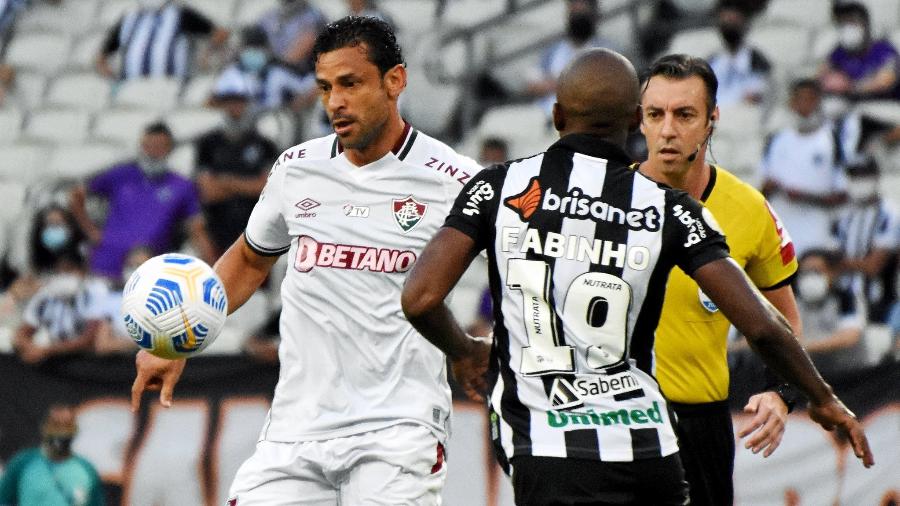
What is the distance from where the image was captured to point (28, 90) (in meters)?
15.9

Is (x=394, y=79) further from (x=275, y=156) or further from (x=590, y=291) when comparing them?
(x=275, y=156)

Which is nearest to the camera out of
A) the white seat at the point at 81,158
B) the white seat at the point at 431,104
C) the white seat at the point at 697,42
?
the white seat at the point at 697,42

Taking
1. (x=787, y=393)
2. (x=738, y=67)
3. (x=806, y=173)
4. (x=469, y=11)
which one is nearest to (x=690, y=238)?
(x=787, y=393)

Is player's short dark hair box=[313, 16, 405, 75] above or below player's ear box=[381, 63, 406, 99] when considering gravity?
above

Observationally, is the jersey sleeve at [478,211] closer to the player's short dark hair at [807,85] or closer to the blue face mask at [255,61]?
the player's short dark hair at [807,85]

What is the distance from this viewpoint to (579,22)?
13.0 meters

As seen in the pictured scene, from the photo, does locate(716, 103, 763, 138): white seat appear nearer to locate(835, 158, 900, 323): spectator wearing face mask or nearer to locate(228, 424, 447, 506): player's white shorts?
locate(835, 158, 900, 323): spectator wearing face mask

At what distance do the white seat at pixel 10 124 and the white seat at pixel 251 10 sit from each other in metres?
2.48

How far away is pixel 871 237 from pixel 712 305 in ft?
17.6

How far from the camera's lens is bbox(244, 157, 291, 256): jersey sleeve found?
19.3 ft

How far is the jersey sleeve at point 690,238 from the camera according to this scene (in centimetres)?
438

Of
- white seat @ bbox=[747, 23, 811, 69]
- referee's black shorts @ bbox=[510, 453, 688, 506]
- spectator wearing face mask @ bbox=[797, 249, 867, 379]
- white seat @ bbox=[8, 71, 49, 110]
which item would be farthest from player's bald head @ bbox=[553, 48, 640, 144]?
white seat @ bbox=[8, 71, 49, 110]

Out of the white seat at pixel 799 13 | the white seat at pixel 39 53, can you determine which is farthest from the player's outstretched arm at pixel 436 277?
the white seat at pixel 39 53

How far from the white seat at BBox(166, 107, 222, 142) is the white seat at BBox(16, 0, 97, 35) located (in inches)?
103
